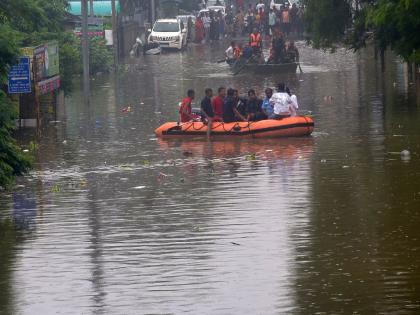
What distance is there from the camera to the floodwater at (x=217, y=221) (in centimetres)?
1441

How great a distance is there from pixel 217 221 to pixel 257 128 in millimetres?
10623

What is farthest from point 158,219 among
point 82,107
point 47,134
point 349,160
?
point 82,107

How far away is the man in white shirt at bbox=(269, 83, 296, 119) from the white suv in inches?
1362

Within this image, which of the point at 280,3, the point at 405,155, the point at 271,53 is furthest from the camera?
the point at 280,3

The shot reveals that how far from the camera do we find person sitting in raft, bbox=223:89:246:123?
3009cm

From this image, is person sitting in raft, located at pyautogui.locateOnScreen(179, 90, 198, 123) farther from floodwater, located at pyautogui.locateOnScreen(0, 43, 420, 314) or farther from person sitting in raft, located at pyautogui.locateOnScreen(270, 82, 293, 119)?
person sitting in raft, located at pyautogui.locateOnScreen(270, 82, 293, 119)

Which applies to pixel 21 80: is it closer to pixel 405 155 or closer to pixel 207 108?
pixel 207 108

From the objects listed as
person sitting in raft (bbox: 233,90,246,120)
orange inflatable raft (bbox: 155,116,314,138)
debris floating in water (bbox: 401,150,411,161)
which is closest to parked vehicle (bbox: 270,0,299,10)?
person sitting in raft (bbox: 233,90,246,120)

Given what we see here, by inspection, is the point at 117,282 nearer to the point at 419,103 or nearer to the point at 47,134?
the point at 47,134

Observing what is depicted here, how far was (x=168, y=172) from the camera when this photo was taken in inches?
987

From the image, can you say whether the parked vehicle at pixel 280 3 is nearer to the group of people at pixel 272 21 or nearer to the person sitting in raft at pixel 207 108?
the group of people at pixel 272 21

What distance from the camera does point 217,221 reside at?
62.6 ft

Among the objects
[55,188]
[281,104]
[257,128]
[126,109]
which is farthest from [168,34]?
[55,188]

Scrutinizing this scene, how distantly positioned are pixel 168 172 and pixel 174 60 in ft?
112
